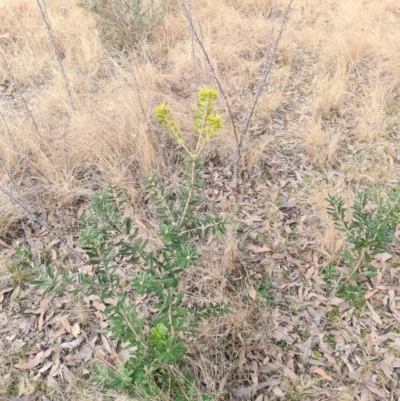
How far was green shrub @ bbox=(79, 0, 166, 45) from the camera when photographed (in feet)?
13.0

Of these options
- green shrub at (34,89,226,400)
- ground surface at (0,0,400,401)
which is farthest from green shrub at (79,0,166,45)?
green shrub at (34,89,226,400)

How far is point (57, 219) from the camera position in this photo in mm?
2566

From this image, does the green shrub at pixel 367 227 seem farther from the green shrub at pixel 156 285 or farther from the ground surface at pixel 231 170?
the green shrub at pixel 156 285

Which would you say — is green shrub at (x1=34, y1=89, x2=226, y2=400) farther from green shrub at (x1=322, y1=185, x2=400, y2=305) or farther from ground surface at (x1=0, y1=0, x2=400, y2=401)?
green shrub at (x1=322, y1=185, x2=400, y2=305)

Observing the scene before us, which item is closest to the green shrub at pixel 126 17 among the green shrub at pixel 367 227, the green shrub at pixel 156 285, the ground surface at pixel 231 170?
the ground surface at pixel 231 170

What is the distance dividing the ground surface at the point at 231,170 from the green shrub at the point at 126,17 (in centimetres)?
12

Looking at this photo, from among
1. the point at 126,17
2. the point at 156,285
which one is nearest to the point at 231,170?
the point at 156,285

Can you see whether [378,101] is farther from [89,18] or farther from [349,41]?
[89,18]

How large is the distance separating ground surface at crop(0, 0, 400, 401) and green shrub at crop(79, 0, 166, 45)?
124mm

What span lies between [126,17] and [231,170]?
215 cm

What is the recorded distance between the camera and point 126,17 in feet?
12.7

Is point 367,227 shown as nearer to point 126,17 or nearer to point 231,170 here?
point 231,170

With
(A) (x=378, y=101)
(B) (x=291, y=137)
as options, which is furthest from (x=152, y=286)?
(A) (x=378, y=101)

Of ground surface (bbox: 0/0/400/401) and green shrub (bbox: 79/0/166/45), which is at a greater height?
green shrub (bbox: 79/0/166/45)
